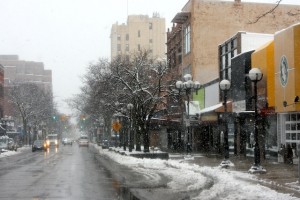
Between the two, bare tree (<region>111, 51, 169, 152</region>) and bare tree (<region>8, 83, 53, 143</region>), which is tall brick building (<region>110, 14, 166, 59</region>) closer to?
bare tree (<region>8, 83, 53, 143</region>)

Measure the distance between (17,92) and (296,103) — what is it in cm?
7370

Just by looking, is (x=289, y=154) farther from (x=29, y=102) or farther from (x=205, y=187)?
(x=29, y=102)

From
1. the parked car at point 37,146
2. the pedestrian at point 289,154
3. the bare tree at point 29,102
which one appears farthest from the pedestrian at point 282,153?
the bare tree at point 29,102

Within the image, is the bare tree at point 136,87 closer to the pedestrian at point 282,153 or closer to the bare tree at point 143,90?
the bare tree at point 143,90

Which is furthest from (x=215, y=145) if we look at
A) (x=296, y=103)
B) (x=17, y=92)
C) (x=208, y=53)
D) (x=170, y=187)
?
(x=17, y=92)

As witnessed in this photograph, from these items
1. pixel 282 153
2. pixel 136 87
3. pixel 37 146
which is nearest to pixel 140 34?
pixel 37 146

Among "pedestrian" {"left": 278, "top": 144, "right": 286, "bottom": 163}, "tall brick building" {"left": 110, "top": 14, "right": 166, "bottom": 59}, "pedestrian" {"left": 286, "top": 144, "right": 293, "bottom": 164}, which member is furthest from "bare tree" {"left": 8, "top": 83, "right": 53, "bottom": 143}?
"pedestrian" {"left": 286, "top": 144, "right": 293, "bottom": 164}

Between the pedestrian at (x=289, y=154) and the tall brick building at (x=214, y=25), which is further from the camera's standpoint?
the tall brick building at (x=214, y=25)

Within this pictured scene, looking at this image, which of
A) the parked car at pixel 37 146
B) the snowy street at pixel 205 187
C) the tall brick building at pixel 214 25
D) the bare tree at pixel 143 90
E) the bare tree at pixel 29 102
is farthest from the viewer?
the bare tree at pixel 29 102

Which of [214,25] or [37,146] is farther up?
[214,25]

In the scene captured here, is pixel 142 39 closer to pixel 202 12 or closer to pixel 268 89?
pixel 202 12

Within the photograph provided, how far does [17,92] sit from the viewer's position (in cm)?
9306

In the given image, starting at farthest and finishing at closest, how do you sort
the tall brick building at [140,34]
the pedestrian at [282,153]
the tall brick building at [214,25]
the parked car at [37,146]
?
the tall brick building at [140,34] < the parked car at [37,146] < the tall brick building at [214,25] < the pedestrian at [282,153]

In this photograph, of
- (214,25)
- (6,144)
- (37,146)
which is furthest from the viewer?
(37,146)
